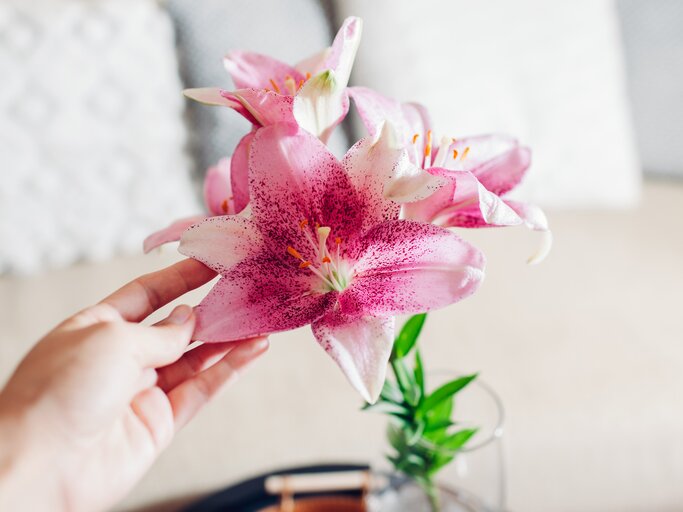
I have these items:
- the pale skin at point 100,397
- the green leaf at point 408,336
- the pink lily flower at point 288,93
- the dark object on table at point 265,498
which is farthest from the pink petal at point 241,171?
the dark object on table at point 265,498

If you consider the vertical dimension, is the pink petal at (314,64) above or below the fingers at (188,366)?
above

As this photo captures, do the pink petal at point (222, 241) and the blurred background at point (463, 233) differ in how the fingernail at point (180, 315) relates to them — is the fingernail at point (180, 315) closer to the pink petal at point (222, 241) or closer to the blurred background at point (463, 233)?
the pink petal at point (222, 241)

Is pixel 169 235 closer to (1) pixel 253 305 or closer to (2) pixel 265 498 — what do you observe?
(1) pixel 253 305

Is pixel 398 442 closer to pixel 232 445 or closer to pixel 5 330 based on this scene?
pixel 232 445

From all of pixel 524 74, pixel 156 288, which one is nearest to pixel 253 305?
pixel 156 288

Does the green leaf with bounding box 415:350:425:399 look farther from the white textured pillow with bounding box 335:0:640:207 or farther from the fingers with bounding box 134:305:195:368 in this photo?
the white textured pillow with bounding box 335:0:640:207
